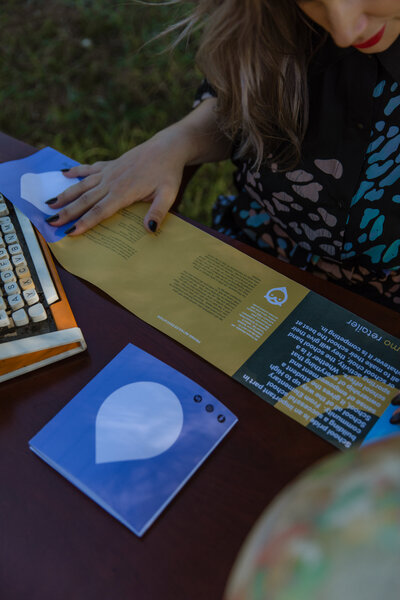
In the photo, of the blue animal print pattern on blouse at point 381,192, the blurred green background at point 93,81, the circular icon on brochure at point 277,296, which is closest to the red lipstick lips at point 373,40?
the blue animal print pattern on blouse at point 381,192

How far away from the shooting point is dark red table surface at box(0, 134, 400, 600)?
461 mm

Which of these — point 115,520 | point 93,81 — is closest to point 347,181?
point 115,520

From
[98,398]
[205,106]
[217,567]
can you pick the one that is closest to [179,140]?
[205,106]

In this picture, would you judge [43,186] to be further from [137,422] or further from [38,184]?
[137,422]

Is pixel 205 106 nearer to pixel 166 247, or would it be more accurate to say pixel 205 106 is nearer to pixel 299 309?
pixel 166 247

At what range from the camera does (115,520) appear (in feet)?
1.62

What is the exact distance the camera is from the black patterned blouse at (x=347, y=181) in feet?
2.26

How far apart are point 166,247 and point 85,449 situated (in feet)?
1.08

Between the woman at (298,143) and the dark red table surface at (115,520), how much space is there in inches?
10.5

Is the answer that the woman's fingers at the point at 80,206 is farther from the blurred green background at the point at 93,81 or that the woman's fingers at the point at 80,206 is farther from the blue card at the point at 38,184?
the blurred green background at the point at 93,81

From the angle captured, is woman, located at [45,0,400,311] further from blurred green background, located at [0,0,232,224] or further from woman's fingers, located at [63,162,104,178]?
blurred green background, located at [0,0,232,224]

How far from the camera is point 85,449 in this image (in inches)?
20.9

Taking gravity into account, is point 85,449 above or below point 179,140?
below

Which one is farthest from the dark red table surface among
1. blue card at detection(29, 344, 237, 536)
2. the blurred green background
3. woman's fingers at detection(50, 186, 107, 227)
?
the blurred green background
